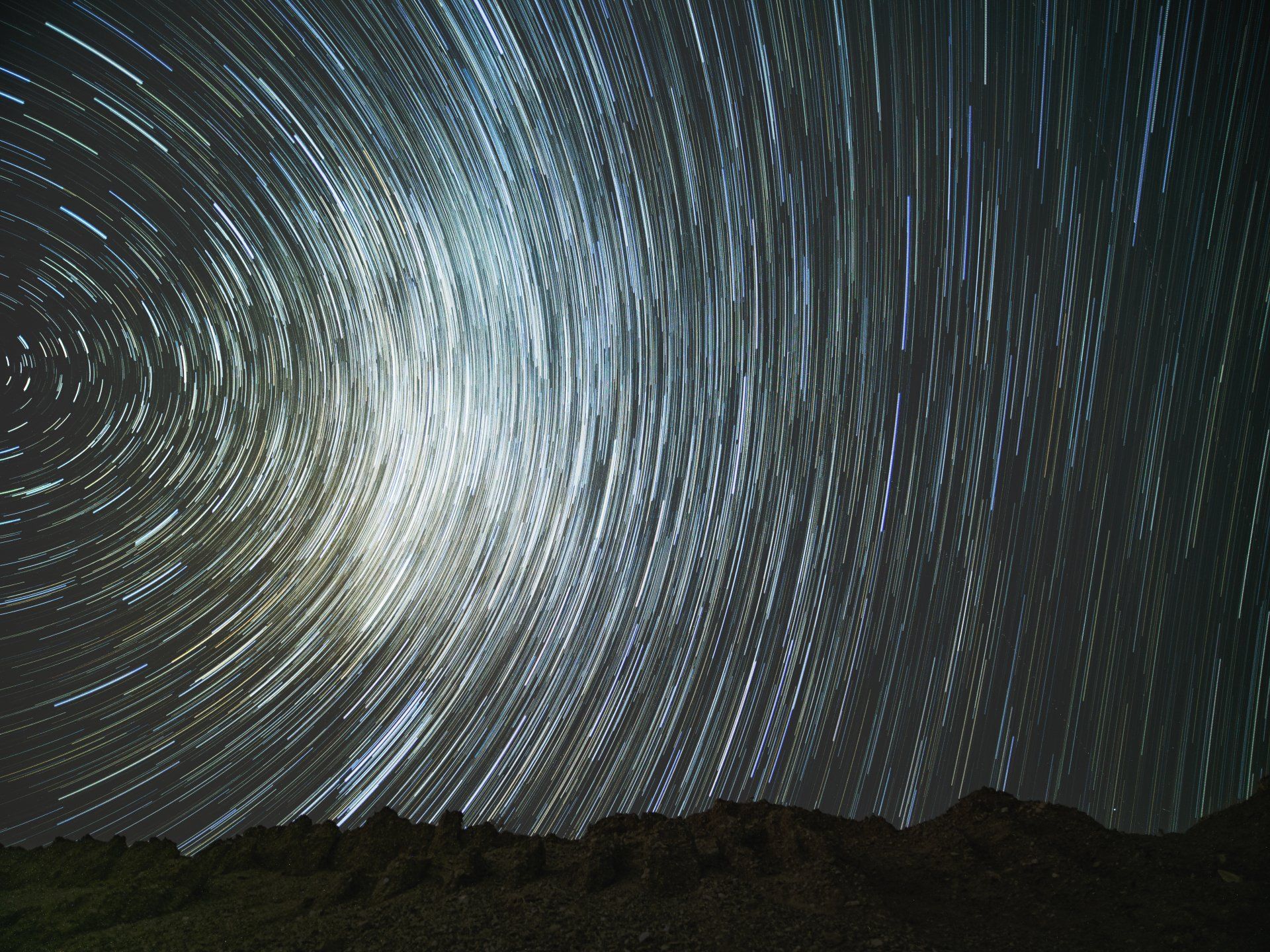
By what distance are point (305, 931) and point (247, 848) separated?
408cm

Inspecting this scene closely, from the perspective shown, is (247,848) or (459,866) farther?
(247,848)

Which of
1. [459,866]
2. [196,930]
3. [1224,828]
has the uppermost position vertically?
[1224,828]

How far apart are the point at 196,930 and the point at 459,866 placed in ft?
9.64

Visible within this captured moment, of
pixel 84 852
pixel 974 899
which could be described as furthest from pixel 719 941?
pixel 84 852

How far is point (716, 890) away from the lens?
7559 mm

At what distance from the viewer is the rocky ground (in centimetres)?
651

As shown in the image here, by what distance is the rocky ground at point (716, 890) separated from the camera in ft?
21.4

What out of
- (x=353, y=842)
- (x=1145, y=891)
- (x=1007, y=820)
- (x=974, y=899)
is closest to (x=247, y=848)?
(x=353, y=842)

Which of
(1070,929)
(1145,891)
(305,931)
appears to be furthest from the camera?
(305,931)

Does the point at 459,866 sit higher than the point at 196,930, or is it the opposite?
the point at 459,866

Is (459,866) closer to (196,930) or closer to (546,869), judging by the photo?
(546,869)

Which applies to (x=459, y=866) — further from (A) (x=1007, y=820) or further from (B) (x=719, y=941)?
(A) (x=1007, y=820)

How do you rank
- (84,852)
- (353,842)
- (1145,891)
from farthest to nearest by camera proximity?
(84,852), (353,842), (1145,891)

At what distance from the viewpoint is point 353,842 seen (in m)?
10.4
